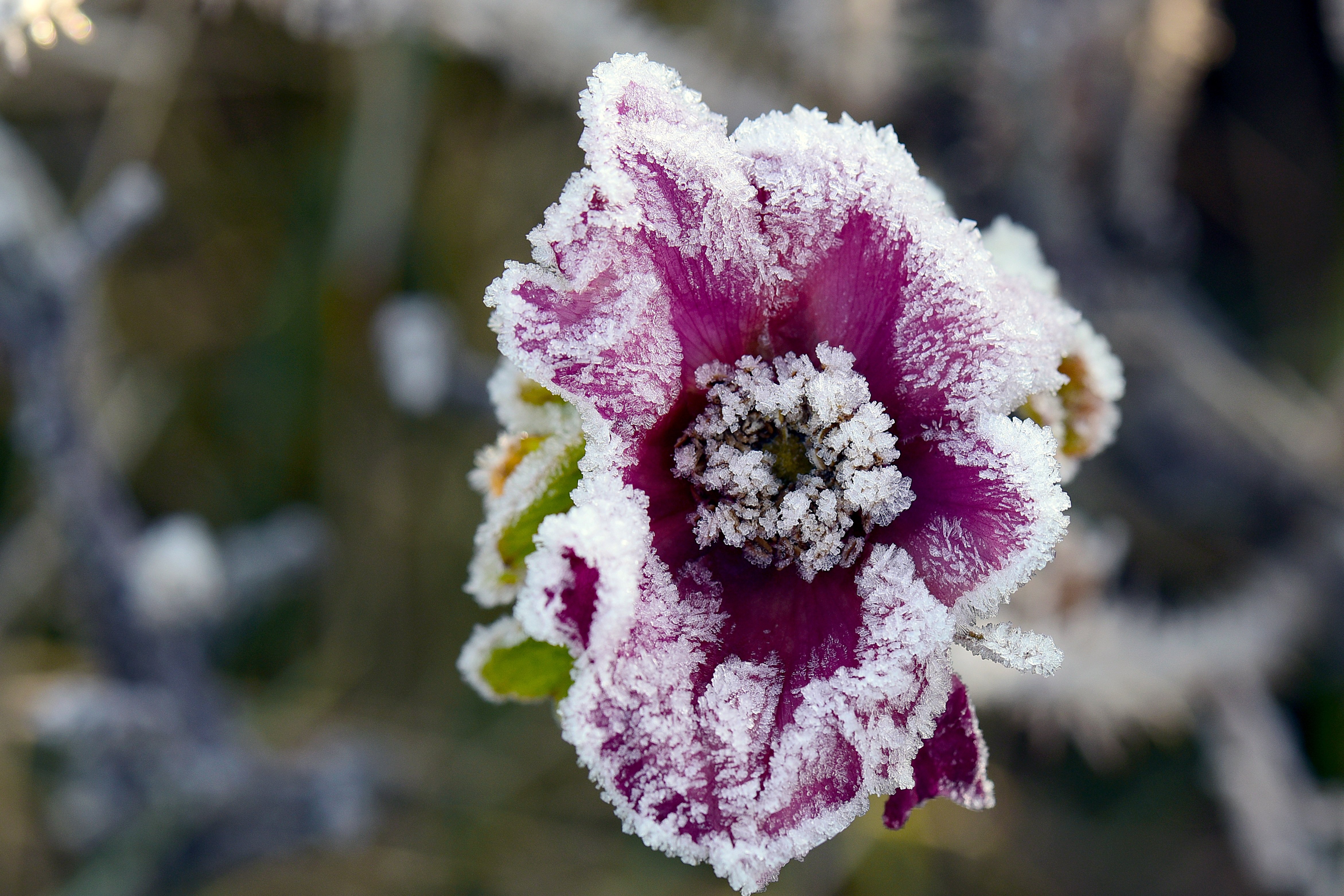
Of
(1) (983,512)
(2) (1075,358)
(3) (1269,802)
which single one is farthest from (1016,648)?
(3) (1269,802)

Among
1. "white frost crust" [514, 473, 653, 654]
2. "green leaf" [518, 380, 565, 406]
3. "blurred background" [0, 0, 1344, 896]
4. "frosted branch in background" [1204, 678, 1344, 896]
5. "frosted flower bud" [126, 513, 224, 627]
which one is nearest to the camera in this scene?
"white frost crust" [514, 473, 653, 654]

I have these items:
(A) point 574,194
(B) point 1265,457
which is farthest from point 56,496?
(B) point 1265,457

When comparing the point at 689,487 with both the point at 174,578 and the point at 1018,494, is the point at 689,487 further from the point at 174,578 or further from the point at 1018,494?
the point at 174,578

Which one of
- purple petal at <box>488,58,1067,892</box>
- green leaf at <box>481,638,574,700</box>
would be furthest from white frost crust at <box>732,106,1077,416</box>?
green leaf at <box>481,638,574,700</box>

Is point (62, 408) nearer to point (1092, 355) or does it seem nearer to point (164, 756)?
point (164, 756)

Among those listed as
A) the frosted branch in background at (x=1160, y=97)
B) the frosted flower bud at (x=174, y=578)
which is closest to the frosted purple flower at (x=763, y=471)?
the frosted flower bud at (x=174, y=578)

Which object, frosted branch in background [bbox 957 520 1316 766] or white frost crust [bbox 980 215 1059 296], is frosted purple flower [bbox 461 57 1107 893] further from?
frosted branch in background [bbox 957 520 1316 766]
